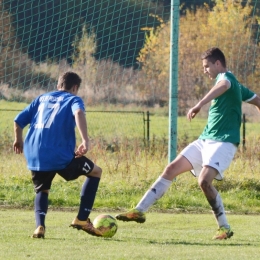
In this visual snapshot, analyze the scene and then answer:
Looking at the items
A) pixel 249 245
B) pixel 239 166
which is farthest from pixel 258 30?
pixel 249 245

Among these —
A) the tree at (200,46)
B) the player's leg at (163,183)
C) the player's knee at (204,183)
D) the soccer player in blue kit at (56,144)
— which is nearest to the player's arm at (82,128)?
the soccer player in blue kit at (56,144)

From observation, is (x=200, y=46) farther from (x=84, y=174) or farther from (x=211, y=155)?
(x=84, y=174)

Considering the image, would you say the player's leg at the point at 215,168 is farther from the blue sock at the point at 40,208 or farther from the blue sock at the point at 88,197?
the blue sock at the point at 40,208

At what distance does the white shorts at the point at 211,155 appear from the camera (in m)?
8.77

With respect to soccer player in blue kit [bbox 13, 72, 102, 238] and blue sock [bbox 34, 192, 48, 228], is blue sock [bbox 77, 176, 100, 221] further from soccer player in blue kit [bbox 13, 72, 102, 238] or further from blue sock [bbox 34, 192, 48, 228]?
blue sock [bbox 34, 192, 48, 228]

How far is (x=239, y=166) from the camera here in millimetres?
13703

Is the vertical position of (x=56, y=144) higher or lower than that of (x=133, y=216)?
higher

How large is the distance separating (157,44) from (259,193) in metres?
3.98

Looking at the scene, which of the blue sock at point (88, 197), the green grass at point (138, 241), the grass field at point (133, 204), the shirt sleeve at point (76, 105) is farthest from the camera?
the blue sock at point (88, 197)

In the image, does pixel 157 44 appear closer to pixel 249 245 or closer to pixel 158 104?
pixel 158 104

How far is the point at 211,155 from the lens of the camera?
8789mm

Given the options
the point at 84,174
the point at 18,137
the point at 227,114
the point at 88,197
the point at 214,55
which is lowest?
Result: the point at 88,197

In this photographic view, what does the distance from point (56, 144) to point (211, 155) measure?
1594 mm

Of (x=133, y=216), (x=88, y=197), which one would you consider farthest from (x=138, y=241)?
(x=88, y=197)
